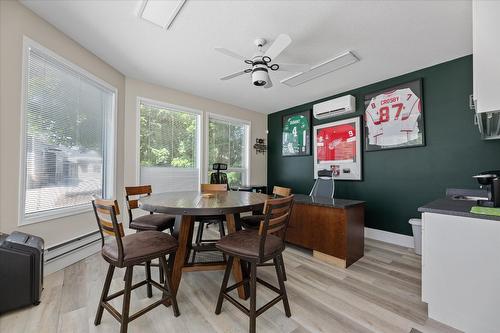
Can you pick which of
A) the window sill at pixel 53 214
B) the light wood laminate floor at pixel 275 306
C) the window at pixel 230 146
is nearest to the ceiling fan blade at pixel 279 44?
the light wood laminate floor at pixel 275 306

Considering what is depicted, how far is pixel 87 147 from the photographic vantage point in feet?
9.24

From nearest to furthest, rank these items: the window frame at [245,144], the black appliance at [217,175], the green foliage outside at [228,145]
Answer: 1. the black appliance at [217,175]
2. the window frame at [245,144]
3. the green foliage outside at [228,145]

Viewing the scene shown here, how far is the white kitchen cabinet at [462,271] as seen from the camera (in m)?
1.34

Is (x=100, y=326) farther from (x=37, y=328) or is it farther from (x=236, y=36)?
(x=236, y=36)

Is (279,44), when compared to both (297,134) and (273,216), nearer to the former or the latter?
(273,216)

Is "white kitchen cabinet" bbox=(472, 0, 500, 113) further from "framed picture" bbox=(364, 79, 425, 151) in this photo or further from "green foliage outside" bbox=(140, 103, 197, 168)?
"green foliage outside" bbox=(140, 103, 197, 168)

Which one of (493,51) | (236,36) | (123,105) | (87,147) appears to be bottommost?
(87,147)

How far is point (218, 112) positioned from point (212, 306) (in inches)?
147

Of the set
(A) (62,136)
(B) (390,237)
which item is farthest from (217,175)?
(B) (390,237)

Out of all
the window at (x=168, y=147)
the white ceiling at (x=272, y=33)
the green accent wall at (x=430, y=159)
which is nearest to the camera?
the white ceiling at (x=272, y=33)

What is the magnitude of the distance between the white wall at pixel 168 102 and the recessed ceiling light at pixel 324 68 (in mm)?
1712

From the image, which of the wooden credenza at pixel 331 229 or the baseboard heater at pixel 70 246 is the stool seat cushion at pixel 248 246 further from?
the baseboard heater at pixel 70 246

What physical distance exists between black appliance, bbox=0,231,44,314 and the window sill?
344mm

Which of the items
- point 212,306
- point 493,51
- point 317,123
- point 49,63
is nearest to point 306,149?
point 317,123
